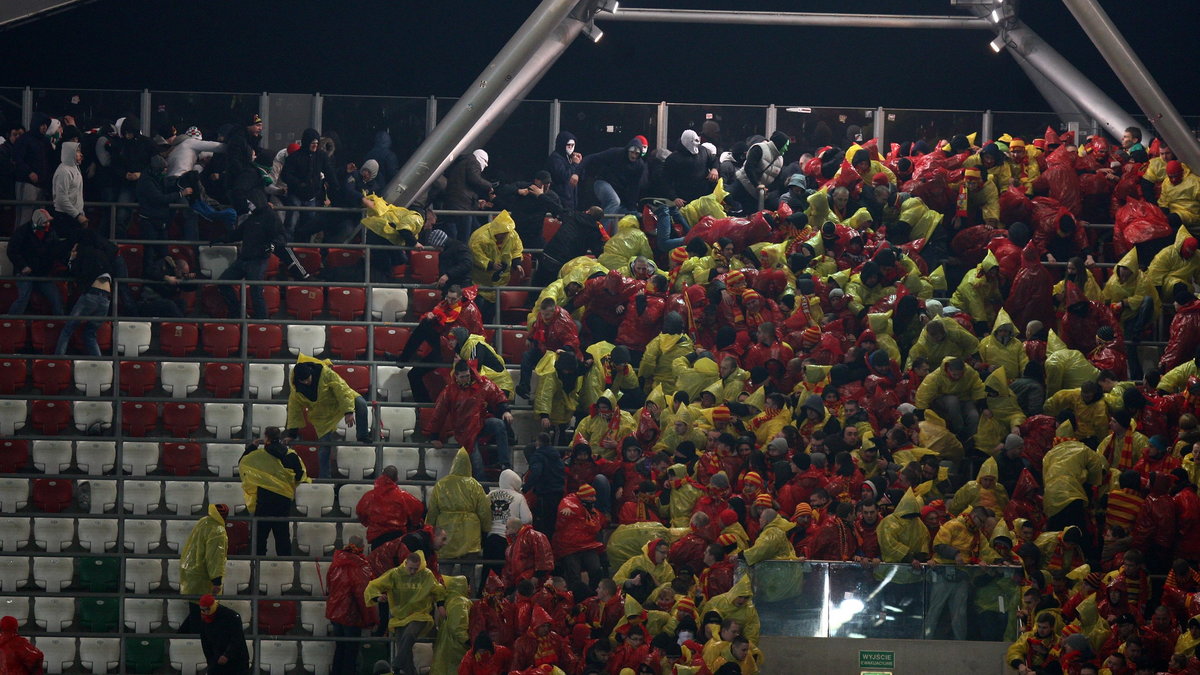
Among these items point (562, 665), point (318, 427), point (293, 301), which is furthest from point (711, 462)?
point (293, 301)

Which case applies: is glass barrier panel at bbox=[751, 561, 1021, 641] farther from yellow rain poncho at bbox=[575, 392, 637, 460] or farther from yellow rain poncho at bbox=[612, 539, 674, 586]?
yellow rain poncho at bbox=[575, 392, 637, 460]

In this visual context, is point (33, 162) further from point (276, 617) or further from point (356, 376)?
point (276, 617)

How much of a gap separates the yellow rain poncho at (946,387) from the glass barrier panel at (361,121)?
23.1 ft

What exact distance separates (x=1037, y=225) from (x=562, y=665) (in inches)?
302

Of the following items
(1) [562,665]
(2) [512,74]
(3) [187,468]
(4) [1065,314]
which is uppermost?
(2) [512,74]

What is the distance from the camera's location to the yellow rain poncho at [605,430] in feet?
55.4

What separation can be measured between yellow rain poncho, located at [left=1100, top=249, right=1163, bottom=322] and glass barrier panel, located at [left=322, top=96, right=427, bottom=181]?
314 inches

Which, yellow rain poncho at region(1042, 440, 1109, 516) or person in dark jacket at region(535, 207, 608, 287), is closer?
yellow rain poncho at region(1042, 440, 1109, 516)

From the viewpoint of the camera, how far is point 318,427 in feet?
57.1

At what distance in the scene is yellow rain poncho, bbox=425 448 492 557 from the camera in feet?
53.4

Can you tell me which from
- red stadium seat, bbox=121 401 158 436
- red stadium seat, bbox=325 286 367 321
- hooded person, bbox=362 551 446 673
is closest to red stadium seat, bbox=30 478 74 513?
red stadium seat, bbox=121 401 158 436

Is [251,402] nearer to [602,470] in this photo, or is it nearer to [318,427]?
[318,427]

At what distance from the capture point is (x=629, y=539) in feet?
52.7

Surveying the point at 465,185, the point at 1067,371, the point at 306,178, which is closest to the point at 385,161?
the point at 465,185
